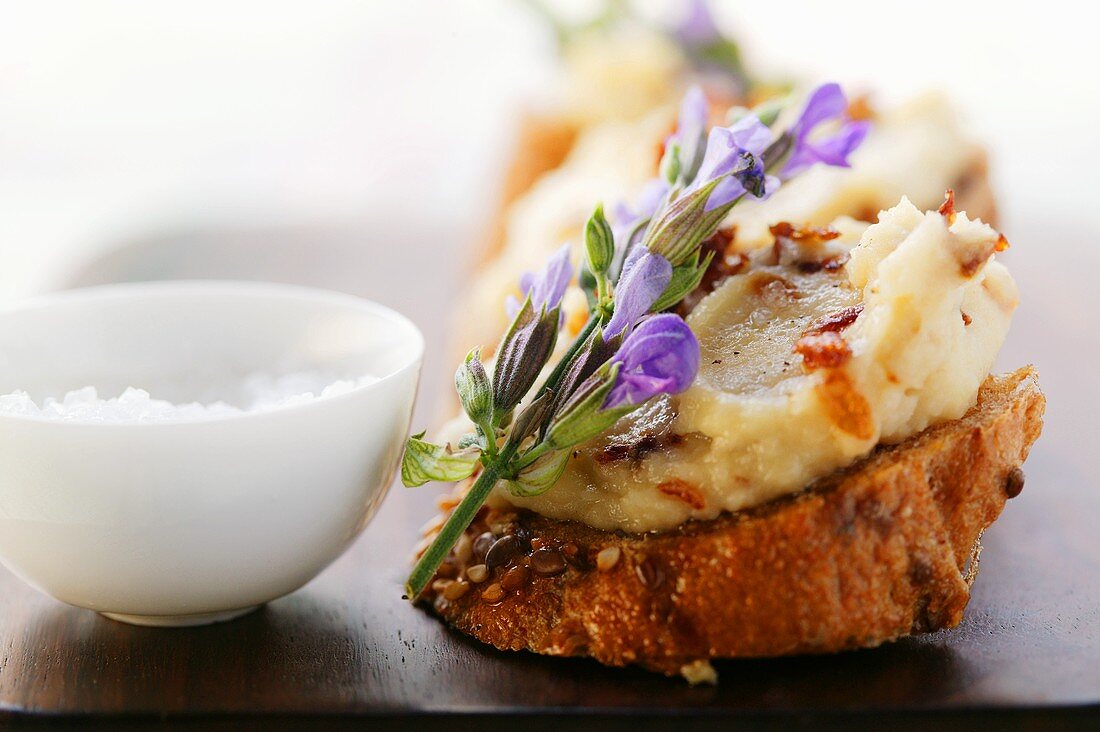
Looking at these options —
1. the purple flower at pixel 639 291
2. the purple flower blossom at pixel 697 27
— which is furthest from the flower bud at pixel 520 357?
the purple flower blossom at pixel 697 27

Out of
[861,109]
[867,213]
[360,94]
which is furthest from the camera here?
[360,94]

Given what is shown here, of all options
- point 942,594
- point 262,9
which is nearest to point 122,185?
point 262,9

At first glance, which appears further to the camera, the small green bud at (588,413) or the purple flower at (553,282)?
the purple flower at (553,282)

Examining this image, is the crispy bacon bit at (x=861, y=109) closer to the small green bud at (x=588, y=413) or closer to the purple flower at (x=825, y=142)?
the purple flower at (x=825, y=142)

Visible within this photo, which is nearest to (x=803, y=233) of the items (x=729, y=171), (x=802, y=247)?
(x=802, y=247)

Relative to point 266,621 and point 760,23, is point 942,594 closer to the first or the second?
point 266,621

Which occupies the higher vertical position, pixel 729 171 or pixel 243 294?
pixel 729 171

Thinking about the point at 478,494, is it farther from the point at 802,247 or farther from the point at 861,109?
the point at 861,109
